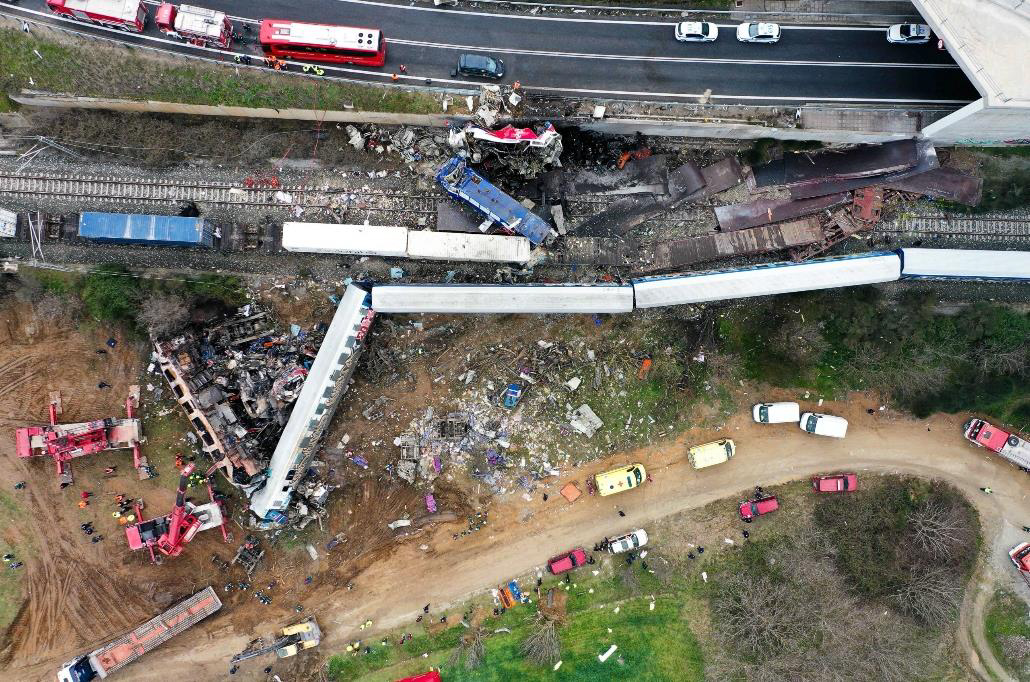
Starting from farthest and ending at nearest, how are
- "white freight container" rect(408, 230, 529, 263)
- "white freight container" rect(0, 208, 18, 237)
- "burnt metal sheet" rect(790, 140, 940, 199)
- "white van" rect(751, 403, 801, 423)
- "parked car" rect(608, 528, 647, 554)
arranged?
1. "white van" rect(751, 403, 801, 423)
2. "parked car" rect(608, 528, 647, 554)
3. "burnt metal sheet" rect(790, 140, 940, 199)
4. "white freight container" rect(408, 230, 529, 263)
5. "white freight container" rect(0, 208, 18, 237)

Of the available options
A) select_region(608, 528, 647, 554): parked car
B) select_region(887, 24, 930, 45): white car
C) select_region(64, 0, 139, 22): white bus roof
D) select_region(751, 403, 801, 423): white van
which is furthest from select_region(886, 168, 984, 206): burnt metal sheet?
select_region(64, 0, 139, 22): white bus roof

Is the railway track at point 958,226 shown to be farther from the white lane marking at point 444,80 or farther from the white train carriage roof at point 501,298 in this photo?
the white train carriage roof at point 501,298

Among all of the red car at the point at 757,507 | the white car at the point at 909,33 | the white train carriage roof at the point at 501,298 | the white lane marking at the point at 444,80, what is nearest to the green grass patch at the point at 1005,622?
the red car at the point at 757,507

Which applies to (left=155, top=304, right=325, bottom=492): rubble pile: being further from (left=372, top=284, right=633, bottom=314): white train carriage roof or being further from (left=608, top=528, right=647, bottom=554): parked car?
(left=608, top=528, right=647, bottom=554): parked car

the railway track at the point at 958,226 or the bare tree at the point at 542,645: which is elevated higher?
the railway track at the point at 958,226

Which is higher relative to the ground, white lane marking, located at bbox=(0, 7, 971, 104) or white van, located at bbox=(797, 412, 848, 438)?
white lane marking, located at bbox=(0, 7, 971, 104)

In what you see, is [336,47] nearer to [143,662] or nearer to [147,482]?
[147,482]
